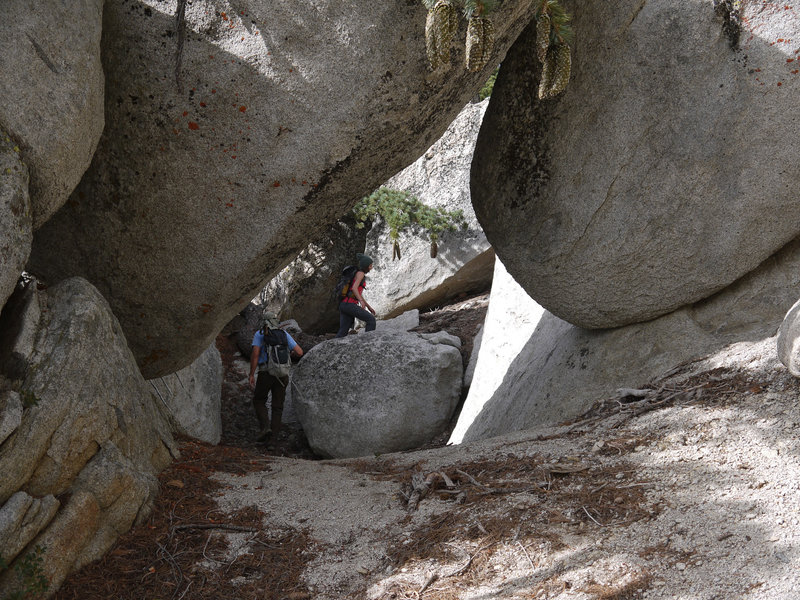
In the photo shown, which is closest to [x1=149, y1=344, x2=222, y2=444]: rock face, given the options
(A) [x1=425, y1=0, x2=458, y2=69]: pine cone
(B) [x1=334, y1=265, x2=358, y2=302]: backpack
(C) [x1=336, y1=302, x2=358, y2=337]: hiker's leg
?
(C) [x1=336, y1=302, x2=358, y2=337]: hiker's leg

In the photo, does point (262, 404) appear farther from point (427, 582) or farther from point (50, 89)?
point (427, 582)

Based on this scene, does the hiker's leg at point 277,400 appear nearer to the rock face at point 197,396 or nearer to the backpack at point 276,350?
the backpack at point 276,350

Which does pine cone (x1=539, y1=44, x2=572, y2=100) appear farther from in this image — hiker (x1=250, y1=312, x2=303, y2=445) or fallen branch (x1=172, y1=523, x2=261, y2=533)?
hiker (x1=250, y1=312, x2=303, y2=445)

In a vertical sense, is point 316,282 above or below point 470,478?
above

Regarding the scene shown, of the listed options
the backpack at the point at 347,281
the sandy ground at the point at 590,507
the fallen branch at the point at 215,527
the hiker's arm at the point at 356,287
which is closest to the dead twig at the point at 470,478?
the sandy ground at the point at 590,507

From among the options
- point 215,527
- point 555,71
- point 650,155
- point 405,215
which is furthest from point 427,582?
point 405,215

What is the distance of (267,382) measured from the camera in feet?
33.7

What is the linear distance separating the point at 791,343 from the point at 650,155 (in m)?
2.38

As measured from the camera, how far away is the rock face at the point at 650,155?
19.5 ft

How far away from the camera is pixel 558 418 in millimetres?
6668

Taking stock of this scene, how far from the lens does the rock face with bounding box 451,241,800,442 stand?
627 centimetres

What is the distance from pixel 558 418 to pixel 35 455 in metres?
4.35

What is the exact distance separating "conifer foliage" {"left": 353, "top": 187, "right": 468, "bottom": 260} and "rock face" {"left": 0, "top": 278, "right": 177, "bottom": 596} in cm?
867

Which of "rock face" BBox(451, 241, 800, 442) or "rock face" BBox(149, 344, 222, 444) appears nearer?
"rock face" BBox(451, 241, 800, 442)
